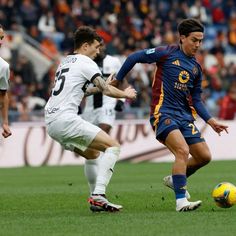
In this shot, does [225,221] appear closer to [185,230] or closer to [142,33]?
[185,230]

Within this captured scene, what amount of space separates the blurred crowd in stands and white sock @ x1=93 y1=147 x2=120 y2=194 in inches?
488

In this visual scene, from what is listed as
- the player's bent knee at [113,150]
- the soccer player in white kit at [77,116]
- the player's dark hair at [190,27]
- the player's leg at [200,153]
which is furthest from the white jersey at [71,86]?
the player's leg at [200,153]

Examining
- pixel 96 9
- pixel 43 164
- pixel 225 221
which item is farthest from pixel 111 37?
pixel 225 221

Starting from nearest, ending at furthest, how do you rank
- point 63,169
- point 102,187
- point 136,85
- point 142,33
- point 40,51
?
point 102,187 < point 63,169 < point 136,85 < point 40,51 < point 142,33

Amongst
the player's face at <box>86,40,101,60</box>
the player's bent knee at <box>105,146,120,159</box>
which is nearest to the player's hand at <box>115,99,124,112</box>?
the player's face at <box>86,40,101,60</box>

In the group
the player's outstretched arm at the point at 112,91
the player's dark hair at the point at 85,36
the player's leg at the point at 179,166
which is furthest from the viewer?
the player's dark hair at the point at 85,36

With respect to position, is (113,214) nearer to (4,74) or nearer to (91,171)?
(91,171)

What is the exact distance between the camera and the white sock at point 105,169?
9742 millimetres

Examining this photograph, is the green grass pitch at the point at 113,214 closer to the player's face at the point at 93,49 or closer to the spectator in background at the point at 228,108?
the player's face at the point at 93,49

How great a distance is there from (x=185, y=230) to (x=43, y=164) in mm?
12646

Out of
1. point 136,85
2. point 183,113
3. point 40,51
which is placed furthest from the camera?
point 40,51

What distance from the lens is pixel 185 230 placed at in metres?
8.12

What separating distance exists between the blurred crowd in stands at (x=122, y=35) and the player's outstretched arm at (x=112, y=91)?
12.4m

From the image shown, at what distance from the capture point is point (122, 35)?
27.7 meters
